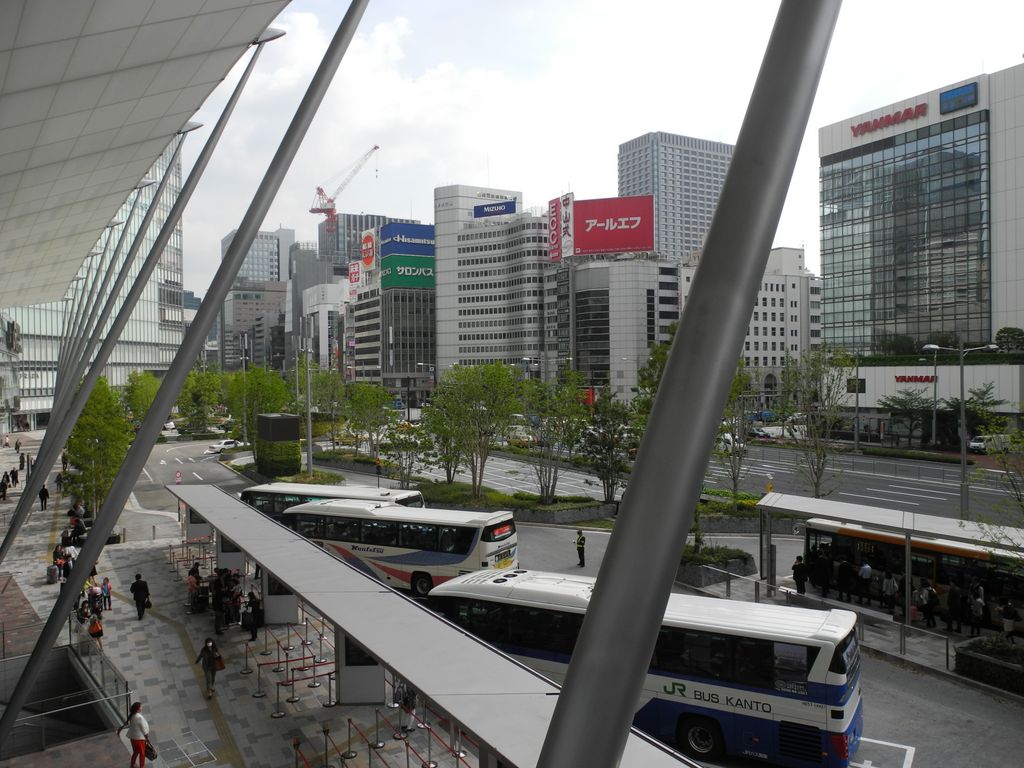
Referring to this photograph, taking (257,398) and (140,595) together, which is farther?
(257,398)

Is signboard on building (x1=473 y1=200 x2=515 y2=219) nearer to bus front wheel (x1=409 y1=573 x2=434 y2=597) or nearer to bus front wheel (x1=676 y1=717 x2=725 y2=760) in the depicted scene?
bus front wheel (x1=409 y1=573 x2=434 y2=597)

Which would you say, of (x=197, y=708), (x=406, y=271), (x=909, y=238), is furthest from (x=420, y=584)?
(x=406, y=271)

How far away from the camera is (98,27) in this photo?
8.17 m

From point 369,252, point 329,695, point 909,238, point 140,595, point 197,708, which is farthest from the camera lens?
point 369,252

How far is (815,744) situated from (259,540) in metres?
10.7

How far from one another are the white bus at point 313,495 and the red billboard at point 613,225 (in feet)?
215

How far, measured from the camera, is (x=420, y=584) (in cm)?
1956

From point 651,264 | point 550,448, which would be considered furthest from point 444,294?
point 550,448

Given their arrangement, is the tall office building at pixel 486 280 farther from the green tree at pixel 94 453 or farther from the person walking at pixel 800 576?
the person walking at pixel 800 576

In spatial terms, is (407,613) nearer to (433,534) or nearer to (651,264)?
(433,534)

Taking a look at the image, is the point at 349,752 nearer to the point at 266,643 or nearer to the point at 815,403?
the point at 266,643

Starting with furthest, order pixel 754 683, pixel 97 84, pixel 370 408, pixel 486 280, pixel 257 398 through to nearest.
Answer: pixel 486 280, pixel 257 398, pixel 370 408, pixel 754 683, pixel 97 84

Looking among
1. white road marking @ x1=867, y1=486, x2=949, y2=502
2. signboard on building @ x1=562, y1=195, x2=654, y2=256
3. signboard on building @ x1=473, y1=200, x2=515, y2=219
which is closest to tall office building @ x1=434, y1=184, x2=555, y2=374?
signboard on building @ x1=473, y1=200, x2=515, y2=219

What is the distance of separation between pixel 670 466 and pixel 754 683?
9.57 metres
